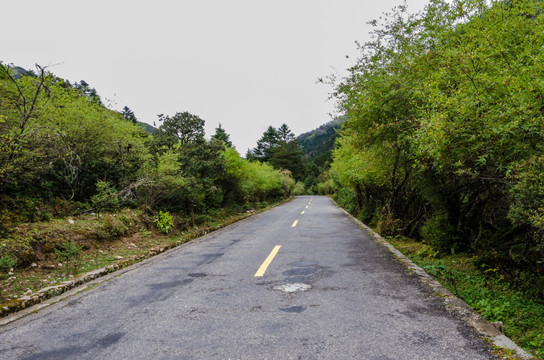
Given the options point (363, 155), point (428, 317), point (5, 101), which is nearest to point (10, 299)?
point (428, 317)

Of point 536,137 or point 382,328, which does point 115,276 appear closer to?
point 382,328

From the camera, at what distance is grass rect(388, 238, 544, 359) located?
11.3 ft

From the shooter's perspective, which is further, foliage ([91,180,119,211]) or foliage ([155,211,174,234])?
foliage ([155,211,174,234])

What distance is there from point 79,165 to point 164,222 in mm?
3232

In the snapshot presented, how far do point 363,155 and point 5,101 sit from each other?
11.2 metres

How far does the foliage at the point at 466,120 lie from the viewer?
162 inches

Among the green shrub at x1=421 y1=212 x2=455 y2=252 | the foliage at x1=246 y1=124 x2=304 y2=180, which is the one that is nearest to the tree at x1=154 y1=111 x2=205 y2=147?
the green shrub at x1=421 y1=212 x2=455 y2=252

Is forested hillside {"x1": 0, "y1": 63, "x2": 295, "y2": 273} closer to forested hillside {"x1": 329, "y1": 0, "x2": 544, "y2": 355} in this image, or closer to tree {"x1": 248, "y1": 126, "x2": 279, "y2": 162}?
forested hillside {"x1": 329, "y1": 0, "x2": 544, "y2": 355}

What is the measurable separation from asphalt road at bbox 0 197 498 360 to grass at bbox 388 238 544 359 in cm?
68

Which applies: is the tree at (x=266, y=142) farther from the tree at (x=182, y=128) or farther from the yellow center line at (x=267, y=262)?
the yellow center line at (x=267, y=262)

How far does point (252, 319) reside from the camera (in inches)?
141

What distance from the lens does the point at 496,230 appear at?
7785 mm

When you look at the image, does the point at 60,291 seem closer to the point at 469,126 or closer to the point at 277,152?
the point at 469,126

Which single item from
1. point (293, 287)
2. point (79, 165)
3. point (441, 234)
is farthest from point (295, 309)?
point (79, 165)
